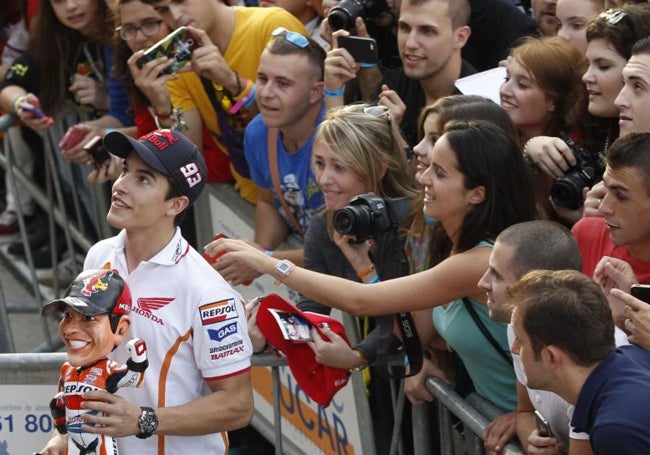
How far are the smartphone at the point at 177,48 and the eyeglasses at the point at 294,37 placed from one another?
463 millimetres

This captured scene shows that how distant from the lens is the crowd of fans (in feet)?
12.9

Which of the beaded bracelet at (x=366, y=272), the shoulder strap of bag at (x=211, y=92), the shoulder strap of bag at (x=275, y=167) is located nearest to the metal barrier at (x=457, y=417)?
the beaded bracelet at (x=366, y=272)

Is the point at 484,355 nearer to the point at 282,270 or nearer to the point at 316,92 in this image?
the point at 282,270

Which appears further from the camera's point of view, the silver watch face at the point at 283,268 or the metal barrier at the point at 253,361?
the silver watch face at the point at 283,268

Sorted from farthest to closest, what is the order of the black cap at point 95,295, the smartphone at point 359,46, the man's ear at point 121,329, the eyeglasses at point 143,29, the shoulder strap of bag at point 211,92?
1. the eyeglasses at point 143,29
2. the shoulder strap of bag at point 211,92
3. the smartphone at point 359,46
4. the man's ear at point 121,329
5. the black cap at point 95,295

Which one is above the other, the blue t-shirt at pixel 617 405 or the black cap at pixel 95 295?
the blue t-shirt at pixel 617 405

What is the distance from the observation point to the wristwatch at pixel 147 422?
164 inches

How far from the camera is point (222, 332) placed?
4.34 meters

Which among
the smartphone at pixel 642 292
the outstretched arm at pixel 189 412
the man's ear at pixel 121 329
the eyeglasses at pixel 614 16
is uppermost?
the eyeglasses at pixel 614 16

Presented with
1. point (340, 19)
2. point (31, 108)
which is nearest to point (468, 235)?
point (340, 19)

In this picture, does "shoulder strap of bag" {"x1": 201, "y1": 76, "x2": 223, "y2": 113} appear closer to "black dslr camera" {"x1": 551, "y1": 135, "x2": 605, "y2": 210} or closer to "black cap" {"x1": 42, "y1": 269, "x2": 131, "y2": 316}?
"black dslr camera" {"x1": 551, "y1": 135, "x2": 605, "y2": 210}

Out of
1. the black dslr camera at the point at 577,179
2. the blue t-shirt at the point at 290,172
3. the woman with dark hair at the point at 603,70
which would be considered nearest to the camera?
the black dslr camera at the point at 577,179

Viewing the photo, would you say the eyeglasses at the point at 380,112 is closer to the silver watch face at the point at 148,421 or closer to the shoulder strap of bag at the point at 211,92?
the shoulder strap of bag at the point at 211,92

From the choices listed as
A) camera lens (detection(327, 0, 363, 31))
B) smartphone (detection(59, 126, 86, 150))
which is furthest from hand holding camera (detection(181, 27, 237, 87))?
smartphone (detection(59, 126, 86, 150))
